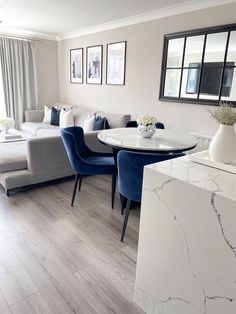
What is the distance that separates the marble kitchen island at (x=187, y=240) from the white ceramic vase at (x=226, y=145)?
9 centimetres

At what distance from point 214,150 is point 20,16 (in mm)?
4255

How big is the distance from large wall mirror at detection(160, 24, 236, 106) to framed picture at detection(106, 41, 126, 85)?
92cm

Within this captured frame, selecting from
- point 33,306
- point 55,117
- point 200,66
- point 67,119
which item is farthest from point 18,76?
point 33,306

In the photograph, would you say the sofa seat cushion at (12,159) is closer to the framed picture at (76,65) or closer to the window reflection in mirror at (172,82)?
the window reflection in mirror at (172,82)

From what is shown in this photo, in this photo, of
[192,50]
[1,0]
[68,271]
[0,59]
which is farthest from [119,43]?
[68,271]

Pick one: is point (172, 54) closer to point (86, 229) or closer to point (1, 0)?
point (1, 0)

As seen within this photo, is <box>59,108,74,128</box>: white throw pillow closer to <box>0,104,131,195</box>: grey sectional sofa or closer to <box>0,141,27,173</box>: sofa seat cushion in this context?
<box>0,104,131,195</box>: grey sectional sofa

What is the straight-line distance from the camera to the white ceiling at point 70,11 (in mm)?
3223

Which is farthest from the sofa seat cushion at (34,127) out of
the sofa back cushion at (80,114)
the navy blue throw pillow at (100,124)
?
the navy blue throw pillow at (100,124)

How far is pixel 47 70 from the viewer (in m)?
5.73

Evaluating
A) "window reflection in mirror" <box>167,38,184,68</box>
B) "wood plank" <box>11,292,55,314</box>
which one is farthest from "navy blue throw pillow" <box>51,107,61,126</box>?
"wood plank" <box>11,292,55,314</box>

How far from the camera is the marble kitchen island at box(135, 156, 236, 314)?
0.99 meters

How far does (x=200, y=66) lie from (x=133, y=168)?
2.07 meters

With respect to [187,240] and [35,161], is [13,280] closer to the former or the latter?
[187,240]
